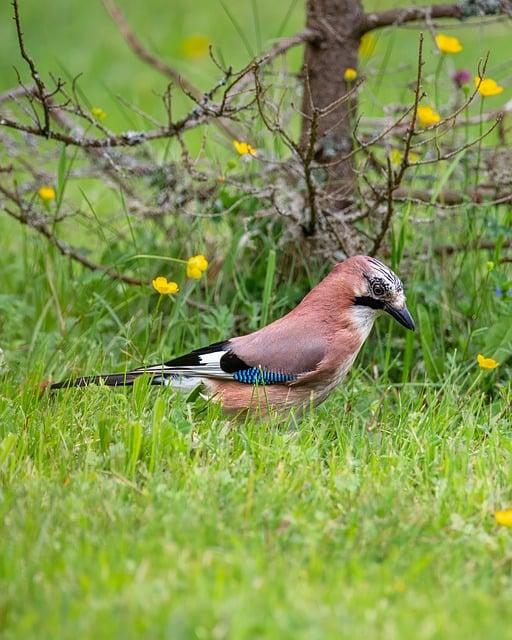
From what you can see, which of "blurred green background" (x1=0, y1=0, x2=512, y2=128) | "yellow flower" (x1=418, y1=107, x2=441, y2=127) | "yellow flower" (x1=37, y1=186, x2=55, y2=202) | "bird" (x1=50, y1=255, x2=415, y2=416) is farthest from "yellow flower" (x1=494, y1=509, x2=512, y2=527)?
"blurred green background" (x1=0, y1=0, x2=512, y2=128)

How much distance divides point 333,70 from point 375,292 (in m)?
1.60

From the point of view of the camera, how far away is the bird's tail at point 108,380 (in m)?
4.81

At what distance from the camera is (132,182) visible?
6504 mm

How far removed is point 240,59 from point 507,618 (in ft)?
29.5

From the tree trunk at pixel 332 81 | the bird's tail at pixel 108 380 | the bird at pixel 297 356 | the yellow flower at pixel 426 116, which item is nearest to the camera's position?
the bird's tail at pixel 108 380

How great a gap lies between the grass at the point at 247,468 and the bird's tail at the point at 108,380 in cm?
4

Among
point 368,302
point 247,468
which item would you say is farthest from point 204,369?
point 247,468

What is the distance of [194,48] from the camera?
36.8 ft

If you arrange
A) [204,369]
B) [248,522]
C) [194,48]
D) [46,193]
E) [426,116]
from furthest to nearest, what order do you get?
[194,48]
[46,193]
[426,116]
[204,369]
[248,522]

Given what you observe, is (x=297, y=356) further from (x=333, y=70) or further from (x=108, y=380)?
(x=333, y=70)

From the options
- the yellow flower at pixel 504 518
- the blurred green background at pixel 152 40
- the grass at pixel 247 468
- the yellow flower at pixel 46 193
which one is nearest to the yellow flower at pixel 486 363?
the grass at pixel 247 468

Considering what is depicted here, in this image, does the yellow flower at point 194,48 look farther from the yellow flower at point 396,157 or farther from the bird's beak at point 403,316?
the bird's beak at point 403,316

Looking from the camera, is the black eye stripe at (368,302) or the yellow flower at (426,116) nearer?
the black eye stripe at (368,302)

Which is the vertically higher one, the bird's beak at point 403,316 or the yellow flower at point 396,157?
the yellow flower at point 396,157
